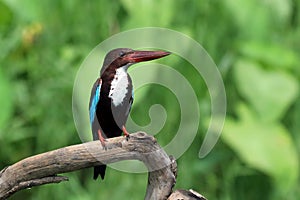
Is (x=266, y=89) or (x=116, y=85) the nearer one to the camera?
(x=116, y=85)

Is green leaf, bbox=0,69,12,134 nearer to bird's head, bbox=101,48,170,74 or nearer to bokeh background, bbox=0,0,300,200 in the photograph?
bokeh background, bbox=0,0,300,200

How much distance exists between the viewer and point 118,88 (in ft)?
3.34

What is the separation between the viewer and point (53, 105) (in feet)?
8.02

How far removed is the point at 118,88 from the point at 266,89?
4.68 feet

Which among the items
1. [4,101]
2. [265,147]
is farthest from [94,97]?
[265,147]

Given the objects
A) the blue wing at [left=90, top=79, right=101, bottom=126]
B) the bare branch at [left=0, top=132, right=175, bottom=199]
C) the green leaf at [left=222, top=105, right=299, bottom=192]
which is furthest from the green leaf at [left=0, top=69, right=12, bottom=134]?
the blue wing at [left=90, top=79, right=101, bottom=126]

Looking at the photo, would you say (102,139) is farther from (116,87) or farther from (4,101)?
(4,101)

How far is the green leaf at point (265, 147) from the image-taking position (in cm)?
234

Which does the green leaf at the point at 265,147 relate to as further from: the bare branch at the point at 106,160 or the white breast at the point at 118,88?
the white breast at the point at 118,88

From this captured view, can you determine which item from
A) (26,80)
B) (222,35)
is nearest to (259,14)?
(222,35)

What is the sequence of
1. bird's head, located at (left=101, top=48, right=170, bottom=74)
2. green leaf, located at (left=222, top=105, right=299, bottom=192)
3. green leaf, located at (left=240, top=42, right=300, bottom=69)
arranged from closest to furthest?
bird's head, located at (left=101, top=48, right=170, bottom=74), green leaf, located at (left=222, top=105, right=299, bottom=192), green leaf, located at (left=240, top=42, right=300, bottom=69)

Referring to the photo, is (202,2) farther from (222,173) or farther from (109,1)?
(222,173)

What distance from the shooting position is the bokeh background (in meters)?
2.36

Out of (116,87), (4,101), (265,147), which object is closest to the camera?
(116,87)
